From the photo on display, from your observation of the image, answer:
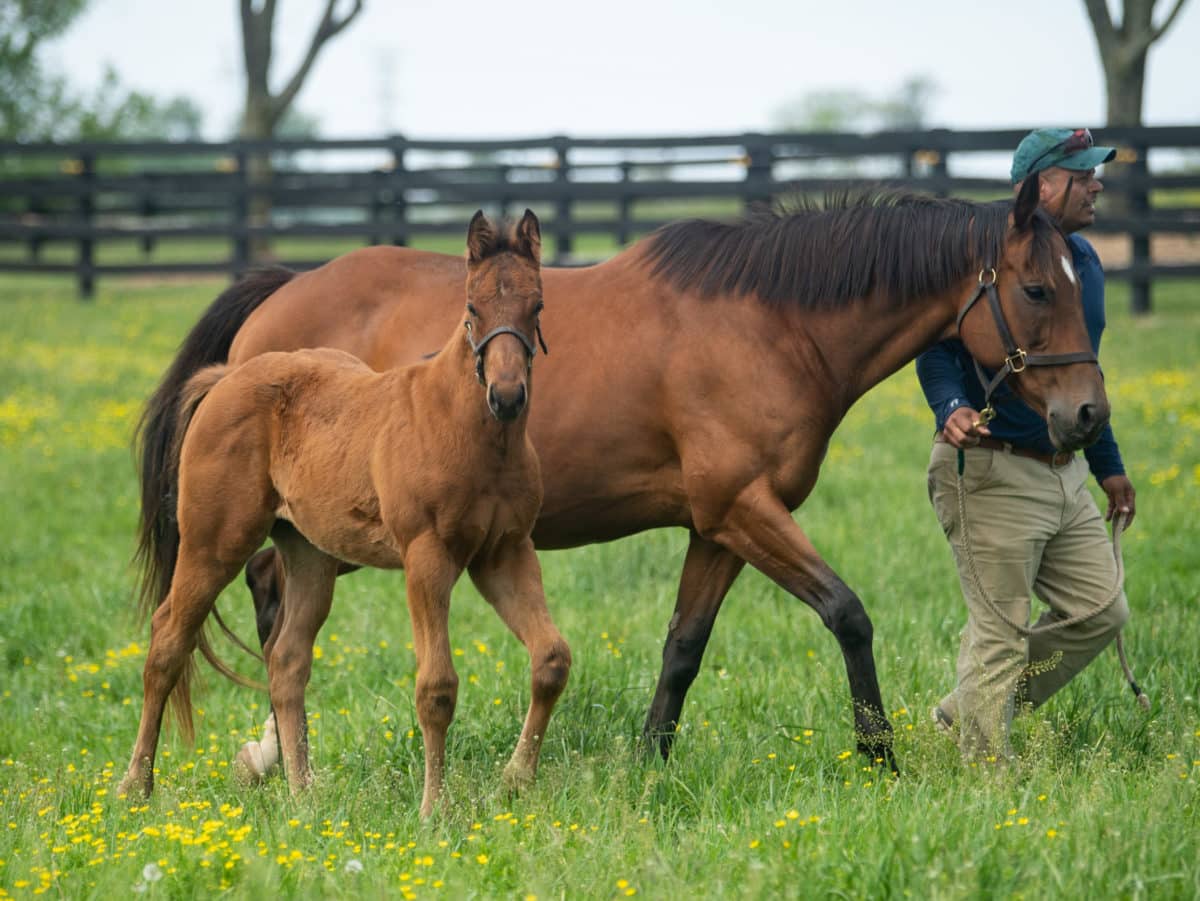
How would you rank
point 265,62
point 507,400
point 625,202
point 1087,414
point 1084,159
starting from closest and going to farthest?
1. point 507,400
2. point 1087,414
3. point 1084,159
4. point 625,202
5. point 265,62

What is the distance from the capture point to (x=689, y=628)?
190 inches

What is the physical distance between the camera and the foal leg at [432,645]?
12.7ft

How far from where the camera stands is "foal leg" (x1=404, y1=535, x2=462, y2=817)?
387 centimetres

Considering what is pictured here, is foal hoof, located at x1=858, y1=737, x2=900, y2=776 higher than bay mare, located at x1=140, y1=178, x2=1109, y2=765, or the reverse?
bay mare, located at x1=140, y1=178, x2=1109, y2=765

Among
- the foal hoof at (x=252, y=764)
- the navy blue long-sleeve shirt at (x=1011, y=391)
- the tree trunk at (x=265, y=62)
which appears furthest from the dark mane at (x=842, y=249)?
the tree trunk at (x=265, y=62)

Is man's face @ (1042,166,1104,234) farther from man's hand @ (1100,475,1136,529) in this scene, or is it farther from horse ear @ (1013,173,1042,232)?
man's hand @ (1100,475,1136,529)

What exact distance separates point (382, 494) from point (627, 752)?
1.11m

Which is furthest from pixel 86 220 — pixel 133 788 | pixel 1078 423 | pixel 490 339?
pixel 1078 423

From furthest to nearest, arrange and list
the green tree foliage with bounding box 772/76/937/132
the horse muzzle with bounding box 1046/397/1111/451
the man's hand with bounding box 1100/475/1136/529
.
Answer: the green tree foliage with bounding box 772/76/937/132, the man's hand with bounding box 1100/475/1136/529, the horse muzzle with bounding box 1046/397/1111/451

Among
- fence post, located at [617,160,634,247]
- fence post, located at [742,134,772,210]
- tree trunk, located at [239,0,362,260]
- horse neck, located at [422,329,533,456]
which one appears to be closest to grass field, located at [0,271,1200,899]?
horse neck, located at [422,329,533,456]

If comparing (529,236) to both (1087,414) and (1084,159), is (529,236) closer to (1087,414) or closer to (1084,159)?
(1087,414)

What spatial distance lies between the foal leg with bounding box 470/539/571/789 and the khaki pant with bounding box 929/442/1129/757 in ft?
4.61

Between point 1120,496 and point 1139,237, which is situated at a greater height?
point 1139,237

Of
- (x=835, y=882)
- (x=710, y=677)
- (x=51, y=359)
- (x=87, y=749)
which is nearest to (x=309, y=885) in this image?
(x=835, y=882)
